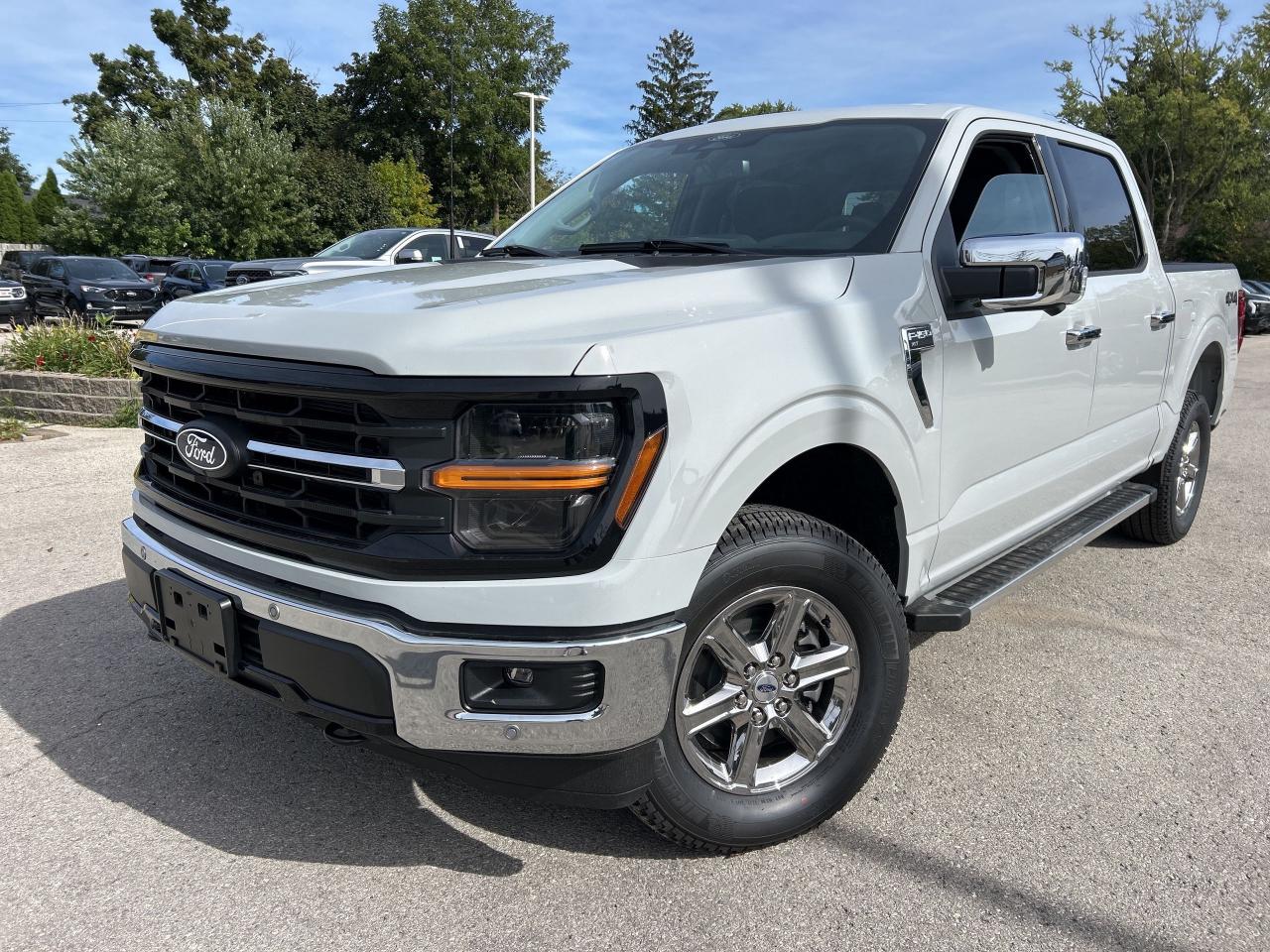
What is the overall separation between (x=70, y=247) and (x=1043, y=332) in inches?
1468

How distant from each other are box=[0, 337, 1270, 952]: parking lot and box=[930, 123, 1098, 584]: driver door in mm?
609

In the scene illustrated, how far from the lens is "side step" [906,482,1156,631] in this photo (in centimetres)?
279

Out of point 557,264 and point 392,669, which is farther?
point 557,264

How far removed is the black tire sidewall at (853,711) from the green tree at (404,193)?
1520 inches

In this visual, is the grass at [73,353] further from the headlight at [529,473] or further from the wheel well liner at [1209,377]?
the wheel well liner at [1209,377]

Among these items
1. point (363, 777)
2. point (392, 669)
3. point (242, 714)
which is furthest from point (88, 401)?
point (392, 669)

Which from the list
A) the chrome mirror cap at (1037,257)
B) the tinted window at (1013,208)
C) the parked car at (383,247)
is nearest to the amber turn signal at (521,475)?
the chrome mirror cap at (1037,257)

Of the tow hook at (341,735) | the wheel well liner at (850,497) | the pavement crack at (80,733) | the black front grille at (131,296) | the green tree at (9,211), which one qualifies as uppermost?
the green tree at (9,211)

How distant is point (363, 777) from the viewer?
2830 mm

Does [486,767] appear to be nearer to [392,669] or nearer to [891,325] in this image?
[392,669]

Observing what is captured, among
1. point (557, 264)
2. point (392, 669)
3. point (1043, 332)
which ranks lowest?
point (392, 669)

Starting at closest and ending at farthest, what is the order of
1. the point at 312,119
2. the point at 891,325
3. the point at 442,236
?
the point at 891,325
the point at 442,236
the point at 312,119

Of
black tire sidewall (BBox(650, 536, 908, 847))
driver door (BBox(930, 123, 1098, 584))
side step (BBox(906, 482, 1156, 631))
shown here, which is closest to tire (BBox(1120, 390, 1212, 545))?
side step (BBox(906, 482, 1156, 631))

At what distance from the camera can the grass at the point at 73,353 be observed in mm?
9164
